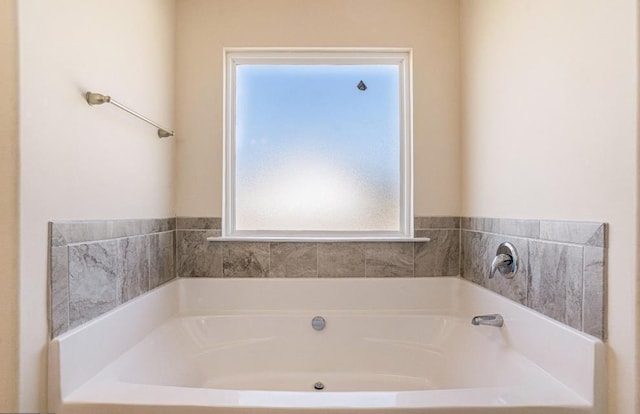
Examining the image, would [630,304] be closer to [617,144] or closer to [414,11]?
[617,144]

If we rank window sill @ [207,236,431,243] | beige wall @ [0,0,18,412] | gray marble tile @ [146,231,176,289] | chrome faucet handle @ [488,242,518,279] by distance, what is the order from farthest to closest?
window sill @ [207,236,431,243] < gray marble tile @ [146,231,176,289] < chrome faucet handle @ [488,242,518,279] < beige wall @ [0,0,18,412]

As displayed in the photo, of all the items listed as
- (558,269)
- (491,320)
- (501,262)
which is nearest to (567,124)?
(558,269)

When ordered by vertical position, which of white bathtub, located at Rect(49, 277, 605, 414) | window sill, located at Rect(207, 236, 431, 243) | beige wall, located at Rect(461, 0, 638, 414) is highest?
beige wall, located at Rect(461, 0, 638, 414)

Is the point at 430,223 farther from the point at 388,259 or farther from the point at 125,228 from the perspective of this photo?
the point at 125,228

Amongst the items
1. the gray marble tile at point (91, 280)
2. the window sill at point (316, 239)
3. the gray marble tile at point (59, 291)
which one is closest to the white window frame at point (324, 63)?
the window sill at point (316, 239)

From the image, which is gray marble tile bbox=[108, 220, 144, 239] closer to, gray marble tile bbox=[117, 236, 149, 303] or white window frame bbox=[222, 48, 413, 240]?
Answer: gray marble tile bbox=[117, 236, 149, 303]

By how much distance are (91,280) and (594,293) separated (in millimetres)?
1631

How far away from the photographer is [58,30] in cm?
108

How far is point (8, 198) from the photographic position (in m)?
0.93

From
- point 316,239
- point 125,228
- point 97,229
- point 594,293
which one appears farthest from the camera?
point 316,239

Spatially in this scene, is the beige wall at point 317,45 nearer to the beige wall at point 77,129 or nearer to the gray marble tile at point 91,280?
the beige wall at point 77,129

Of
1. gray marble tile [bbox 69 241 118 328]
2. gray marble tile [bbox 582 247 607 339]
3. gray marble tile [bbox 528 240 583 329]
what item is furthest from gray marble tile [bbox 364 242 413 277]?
gray marble tile [bbox 69 241 118 328]

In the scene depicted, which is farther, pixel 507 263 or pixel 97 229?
pixel 507 263

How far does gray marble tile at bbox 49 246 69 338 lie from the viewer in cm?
104
